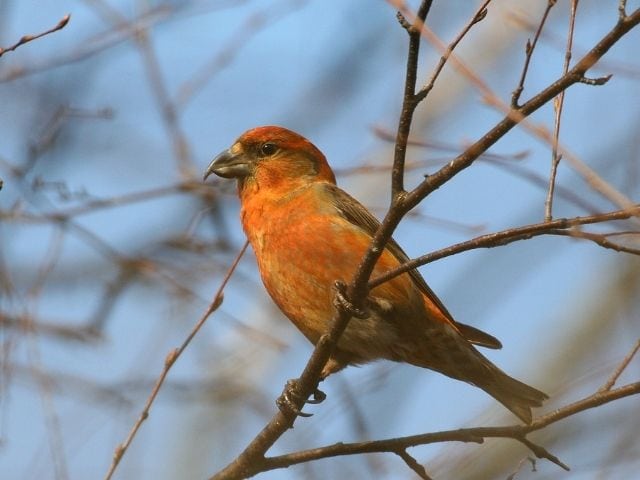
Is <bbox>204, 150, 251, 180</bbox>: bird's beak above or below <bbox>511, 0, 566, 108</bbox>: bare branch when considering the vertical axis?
above

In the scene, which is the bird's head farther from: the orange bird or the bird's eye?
the orange bird

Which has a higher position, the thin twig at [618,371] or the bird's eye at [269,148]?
the bird's eye at [269,148]

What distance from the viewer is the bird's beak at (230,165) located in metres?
5.25

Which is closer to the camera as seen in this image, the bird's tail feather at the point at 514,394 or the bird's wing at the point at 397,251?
the bird's tail feather at the point at 514,394

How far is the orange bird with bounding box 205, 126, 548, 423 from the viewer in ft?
14.5

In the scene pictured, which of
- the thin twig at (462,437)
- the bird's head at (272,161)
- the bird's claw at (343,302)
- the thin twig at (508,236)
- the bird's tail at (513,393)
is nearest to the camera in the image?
the thin twig at (508,236)

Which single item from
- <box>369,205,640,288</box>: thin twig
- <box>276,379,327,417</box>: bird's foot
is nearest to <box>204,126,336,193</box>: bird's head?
<box>276,379,327,417</box>: bird's foot

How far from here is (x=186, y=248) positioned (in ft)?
17.9

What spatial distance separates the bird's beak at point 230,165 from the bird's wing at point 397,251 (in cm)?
54

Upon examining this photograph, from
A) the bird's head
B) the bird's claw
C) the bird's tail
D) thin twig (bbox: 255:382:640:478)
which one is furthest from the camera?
the bird's head

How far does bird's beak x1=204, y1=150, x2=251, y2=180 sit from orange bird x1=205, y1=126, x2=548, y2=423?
0.42m

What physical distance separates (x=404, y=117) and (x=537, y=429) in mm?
1350

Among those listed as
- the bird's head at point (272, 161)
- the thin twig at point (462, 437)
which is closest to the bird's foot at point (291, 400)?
the thin twig at point (462, 437)

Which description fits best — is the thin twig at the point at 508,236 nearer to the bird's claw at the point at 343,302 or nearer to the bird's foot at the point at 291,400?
the bird's claw at the point at 343,302
